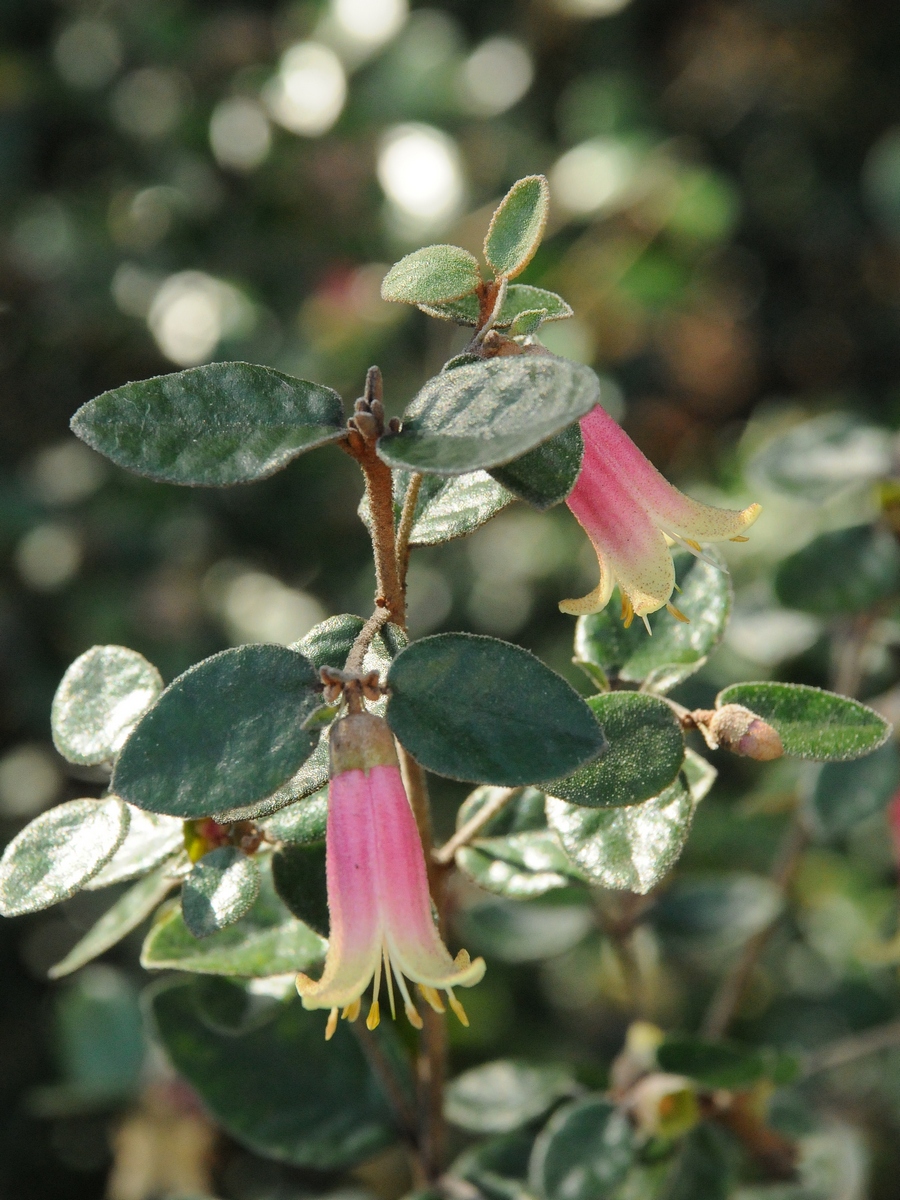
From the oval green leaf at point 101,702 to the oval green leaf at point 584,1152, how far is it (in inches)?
21.8

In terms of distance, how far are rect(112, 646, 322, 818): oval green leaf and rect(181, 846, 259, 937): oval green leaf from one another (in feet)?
0.49

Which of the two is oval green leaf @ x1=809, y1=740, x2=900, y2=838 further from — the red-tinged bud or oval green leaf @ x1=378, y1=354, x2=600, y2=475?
oval green leaf @ x1=378, y1=354, x2=600, y2=475

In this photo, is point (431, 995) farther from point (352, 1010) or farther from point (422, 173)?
point (422, 173)

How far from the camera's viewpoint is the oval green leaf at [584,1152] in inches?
45.6

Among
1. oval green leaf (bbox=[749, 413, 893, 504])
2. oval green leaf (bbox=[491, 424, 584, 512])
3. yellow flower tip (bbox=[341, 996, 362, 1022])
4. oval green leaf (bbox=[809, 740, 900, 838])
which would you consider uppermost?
oval green leaf (bbox=[491, 424, 584, 512])

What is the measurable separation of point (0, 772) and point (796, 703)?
6.08ft

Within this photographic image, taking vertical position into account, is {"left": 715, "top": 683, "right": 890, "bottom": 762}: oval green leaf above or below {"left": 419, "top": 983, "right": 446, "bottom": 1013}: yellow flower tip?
above

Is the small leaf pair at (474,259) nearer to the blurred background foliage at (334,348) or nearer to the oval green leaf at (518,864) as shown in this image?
the oval green leaf at (518,864)

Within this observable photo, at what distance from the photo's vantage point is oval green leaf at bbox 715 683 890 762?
0.87 m

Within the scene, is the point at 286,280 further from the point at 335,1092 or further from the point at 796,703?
the point at 796,703

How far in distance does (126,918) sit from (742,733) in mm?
502

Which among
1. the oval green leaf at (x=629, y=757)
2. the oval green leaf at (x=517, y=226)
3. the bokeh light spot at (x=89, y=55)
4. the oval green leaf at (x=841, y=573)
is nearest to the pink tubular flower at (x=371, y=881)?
the oval green leaf at (x=629, y=757)

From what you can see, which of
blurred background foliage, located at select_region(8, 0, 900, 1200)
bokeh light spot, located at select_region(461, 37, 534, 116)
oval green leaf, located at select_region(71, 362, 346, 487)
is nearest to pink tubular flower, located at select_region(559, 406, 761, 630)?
oval green leaf, located at select_region(71, 362, 346, 487)

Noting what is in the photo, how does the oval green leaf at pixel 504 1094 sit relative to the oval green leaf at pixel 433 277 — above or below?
below
